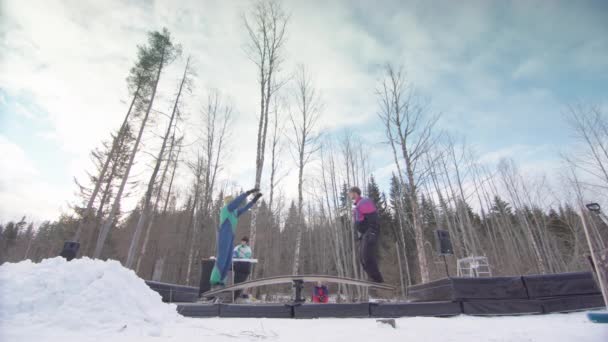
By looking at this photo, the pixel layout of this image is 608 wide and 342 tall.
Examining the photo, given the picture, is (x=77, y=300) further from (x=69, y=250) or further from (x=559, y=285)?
(x=559, y=285)

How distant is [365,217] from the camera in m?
4.54

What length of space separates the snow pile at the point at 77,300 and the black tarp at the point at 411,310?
2.58 m

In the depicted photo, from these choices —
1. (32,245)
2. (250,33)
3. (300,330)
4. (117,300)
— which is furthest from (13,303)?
(32,245)

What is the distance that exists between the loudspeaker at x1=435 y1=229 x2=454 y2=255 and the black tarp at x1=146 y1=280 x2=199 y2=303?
534 centimetres

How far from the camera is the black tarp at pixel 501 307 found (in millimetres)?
3746

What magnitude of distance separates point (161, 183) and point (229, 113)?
6657mm

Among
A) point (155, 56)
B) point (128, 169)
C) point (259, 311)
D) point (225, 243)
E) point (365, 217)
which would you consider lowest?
point (259, 311)

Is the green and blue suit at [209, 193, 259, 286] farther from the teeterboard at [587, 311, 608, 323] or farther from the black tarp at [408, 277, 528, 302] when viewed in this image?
the teeterboard at [587, 311, 608, 323]

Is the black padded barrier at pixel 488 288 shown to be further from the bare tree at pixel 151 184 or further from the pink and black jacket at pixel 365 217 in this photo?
the bare tree at pixel 151 184

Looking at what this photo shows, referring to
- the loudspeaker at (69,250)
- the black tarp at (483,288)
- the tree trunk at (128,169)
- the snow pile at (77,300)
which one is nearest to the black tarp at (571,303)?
the black tarp at (483,288)

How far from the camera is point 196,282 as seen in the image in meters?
19.9

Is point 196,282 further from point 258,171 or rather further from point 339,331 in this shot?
point 339,331

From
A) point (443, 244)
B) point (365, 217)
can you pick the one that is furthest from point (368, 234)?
point (443, 244)

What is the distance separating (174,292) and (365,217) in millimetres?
4227
